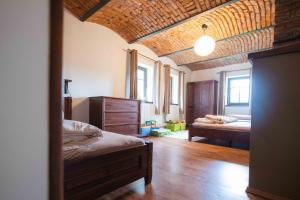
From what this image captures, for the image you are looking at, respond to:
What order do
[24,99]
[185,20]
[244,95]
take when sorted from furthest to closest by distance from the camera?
[244,95] < [185,20] < [24,99]

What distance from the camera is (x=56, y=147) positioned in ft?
1.79

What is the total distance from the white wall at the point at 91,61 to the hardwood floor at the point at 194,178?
2.02 meters

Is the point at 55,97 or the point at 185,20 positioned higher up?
the point at 185,20

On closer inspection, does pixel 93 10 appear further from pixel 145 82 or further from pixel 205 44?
pixel 145 82

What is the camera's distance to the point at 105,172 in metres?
1.31

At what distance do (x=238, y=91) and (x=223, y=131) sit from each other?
3.01 m

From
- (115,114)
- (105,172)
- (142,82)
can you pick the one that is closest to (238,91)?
(142,82)

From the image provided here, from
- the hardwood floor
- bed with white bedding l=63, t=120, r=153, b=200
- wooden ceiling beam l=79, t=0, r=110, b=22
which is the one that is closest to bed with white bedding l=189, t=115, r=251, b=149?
the hardwood floor

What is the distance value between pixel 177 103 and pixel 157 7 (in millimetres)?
3845

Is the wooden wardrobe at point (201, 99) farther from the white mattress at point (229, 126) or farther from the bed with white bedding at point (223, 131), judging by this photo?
the white mattress at point (229, 126)

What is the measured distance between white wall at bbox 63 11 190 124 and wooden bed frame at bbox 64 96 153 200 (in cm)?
236

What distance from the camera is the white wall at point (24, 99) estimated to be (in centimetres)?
47

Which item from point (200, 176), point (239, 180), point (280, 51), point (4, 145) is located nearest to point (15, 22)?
point (4, 145)

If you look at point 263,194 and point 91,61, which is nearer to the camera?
point 263,194
